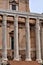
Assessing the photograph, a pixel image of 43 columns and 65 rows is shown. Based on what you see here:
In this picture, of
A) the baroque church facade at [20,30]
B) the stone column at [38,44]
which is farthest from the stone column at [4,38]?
the stone column at [38,44]

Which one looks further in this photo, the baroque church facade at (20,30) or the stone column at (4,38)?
the baroque church facade at (20,30)

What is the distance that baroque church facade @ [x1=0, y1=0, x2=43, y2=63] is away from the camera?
3027 cm

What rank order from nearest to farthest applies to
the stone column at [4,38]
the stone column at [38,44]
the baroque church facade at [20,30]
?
the stone column at [4,38]
the baroque church facade at [20,30]
the stone column at [38,44]

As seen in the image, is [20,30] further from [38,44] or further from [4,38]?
[4,38]

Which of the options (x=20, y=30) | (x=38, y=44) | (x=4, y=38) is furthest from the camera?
(x=20, y=30)

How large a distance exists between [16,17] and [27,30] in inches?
71.6

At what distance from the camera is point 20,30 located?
35.7 meters

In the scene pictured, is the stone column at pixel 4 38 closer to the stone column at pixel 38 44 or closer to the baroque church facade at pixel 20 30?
the baroque church facade at pixel 20 30

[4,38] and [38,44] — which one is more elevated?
[4,38]

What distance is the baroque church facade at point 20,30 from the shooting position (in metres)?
30.3

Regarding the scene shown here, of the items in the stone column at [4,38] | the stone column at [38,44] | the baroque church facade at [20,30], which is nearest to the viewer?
the stone column at [4,38]

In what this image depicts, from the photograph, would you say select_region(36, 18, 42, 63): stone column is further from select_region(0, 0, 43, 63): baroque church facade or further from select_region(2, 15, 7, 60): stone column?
select_region(2, 15, 7, 60): stone column

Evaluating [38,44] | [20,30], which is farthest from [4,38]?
[20,30]

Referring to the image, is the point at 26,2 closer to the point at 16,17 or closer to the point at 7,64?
the point at 16,17
